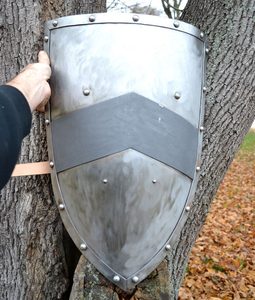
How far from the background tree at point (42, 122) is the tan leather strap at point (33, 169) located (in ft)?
0.27

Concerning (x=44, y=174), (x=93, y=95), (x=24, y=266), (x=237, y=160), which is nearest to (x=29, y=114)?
(x=93, y=95)

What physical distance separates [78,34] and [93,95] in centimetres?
20

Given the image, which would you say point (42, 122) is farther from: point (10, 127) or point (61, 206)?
point (10, 127)

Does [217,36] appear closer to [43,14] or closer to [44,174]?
[43,14]

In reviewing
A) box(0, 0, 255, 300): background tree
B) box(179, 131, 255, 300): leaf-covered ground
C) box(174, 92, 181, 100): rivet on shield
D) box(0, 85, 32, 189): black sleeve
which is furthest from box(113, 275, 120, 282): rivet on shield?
box(179, 131, 255, 300): leaf-covered ground

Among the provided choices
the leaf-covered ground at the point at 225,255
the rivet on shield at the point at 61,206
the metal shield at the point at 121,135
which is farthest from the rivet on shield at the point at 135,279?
the leaf-covered ground at the point at 225,255

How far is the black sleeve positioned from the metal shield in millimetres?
236

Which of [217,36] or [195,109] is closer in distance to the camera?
[195,109]

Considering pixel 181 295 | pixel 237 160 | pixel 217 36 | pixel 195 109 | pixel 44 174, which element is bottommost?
pixel 237 160

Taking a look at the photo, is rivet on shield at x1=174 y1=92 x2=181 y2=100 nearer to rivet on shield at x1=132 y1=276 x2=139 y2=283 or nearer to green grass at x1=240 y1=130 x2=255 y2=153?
rivet on shield at x1=132 y1=276 x2=139 y2=283

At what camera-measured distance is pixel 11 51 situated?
4.89 feet

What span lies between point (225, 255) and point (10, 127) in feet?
11.9

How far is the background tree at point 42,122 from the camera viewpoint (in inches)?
58.0

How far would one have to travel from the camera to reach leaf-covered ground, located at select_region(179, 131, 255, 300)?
3.51 m
